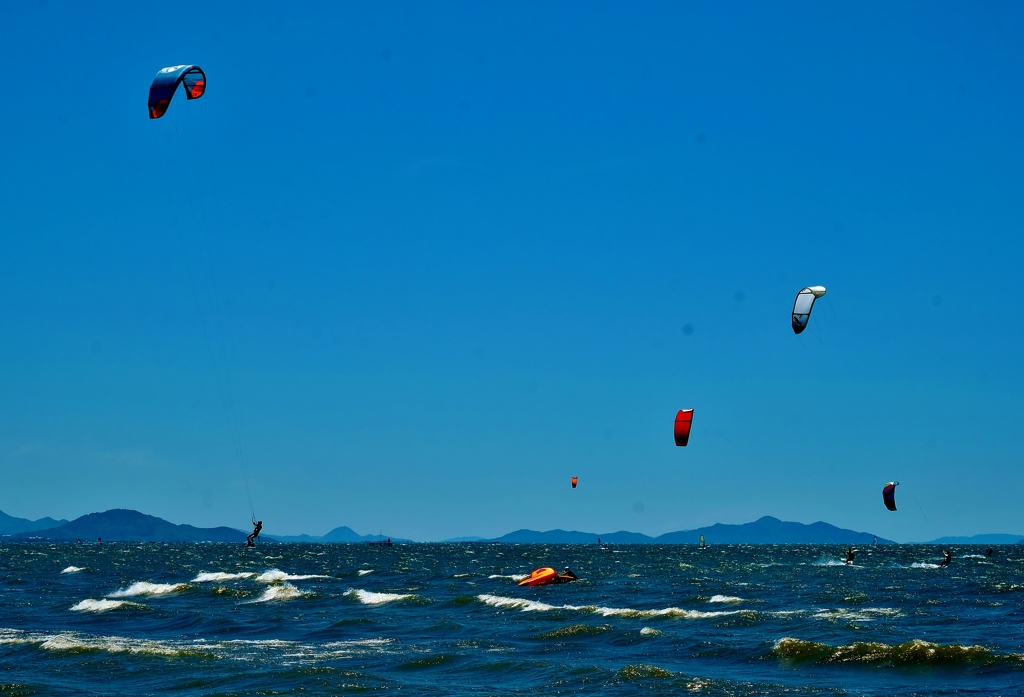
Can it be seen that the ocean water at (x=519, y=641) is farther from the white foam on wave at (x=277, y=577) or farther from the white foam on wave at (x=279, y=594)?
the white foam on wave at (x=277, y=577)

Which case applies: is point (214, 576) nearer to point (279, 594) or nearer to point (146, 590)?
point (146, 590)

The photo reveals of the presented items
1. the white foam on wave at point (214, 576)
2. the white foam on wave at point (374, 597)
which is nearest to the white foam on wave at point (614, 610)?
the white foam on wave at point (374, 597)

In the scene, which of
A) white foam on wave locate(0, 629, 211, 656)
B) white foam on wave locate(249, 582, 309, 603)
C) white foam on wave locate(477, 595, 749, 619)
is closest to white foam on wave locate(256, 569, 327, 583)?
white foam on wave locate(249, 582, 309, 603)

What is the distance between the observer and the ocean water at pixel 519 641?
19.3 m

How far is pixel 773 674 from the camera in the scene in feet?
67.0

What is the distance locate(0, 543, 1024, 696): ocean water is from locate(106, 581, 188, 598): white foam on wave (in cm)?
27

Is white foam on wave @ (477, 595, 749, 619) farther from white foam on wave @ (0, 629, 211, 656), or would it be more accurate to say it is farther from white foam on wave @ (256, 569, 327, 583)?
white foam on wave @ (256, 569, 327, 583)

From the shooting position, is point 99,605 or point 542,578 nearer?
point 99,605

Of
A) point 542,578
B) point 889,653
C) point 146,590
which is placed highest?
point 542,578

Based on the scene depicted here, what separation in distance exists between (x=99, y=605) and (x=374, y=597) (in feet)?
33.9

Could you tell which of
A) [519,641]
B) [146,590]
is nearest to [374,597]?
[146,590]

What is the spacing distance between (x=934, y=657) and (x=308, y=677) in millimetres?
13316

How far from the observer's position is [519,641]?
2592cm

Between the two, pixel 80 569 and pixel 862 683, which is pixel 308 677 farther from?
pixel 80 569
